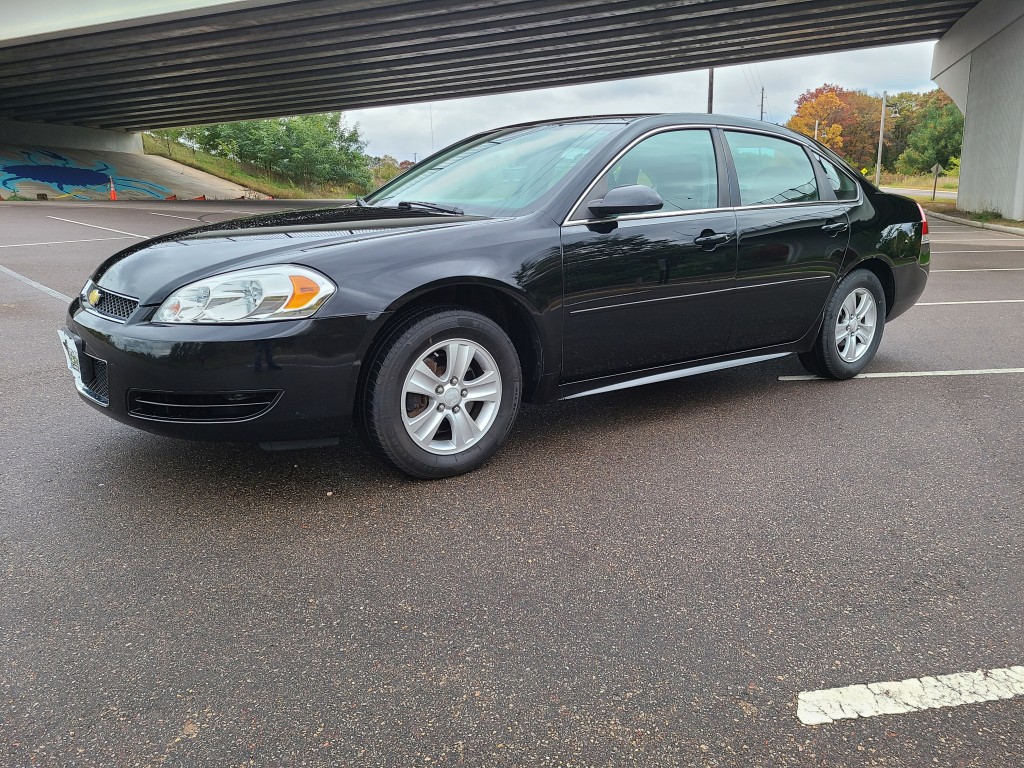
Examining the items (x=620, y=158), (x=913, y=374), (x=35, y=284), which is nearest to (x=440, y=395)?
(x=620, y=158)

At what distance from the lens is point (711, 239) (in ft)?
13.9

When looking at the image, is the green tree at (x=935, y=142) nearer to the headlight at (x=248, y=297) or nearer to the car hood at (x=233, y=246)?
the car hood at (x=233, y=246)

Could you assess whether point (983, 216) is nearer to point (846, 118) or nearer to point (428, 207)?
point (428, 207)

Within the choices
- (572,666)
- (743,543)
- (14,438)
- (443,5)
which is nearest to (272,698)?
(572,666)

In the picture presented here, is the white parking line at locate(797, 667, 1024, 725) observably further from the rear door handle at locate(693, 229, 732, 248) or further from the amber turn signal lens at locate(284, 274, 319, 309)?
the rear door handle at locate(693, 229, 732, 248)

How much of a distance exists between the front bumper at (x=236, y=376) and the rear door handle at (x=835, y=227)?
2.95 m

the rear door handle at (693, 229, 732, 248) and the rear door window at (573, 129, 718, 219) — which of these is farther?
the rear door handle at (693, 229, 732, 248)

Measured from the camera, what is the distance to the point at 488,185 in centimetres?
411

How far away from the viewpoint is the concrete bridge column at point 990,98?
22.2 meters

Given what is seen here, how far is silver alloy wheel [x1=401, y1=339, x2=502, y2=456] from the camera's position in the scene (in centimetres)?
→ 340

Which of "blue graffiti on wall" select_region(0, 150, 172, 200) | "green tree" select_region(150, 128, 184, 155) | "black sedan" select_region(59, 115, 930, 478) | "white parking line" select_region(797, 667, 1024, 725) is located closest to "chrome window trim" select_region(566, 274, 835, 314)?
"black sedan" select_region(59, 115, 930, 478)

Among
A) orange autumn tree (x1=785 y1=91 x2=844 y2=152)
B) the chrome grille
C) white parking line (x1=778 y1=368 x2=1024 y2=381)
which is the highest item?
orange autumn tree (x1=785 y1=91 x2=844 y2=152)

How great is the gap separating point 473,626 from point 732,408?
270cm

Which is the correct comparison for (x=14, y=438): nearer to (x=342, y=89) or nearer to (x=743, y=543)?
(x=743, y=543)
